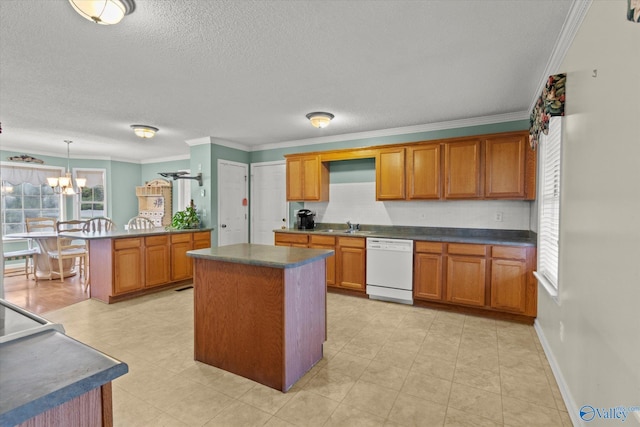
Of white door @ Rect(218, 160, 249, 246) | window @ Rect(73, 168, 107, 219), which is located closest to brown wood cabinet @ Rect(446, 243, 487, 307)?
white door @ Rect(218, 160, 249, 246)

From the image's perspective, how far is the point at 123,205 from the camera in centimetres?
786

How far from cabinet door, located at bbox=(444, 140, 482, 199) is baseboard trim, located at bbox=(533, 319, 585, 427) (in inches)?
68.6

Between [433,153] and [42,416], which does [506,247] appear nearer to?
[433,153]

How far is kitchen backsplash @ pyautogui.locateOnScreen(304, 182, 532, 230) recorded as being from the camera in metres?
4.00

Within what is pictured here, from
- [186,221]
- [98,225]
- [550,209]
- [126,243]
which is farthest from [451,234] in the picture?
[98,225]

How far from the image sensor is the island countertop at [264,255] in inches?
Result: 84.3

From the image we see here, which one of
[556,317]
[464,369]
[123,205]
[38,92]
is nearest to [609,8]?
[556,317]

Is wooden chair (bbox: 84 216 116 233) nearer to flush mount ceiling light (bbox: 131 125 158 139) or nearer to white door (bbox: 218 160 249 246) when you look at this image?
flush mount ceiling light (bbox: 131 125 158 139)

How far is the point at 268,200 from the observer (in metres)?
6.04

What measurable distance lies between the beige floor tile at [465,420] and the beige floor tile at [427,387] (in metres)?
0.12

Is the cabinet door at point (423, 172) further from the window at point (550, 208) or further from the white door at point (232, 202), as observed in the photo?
the white door at point (232, 202)

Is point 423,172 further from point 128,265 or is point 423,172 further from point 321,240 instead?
point 128,265

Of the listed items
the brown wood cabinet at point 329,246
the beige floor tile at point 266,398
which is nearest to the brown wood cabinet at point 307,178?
the brown wood cabinet at point 329,246

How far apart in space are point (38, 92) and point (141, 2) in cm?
241
